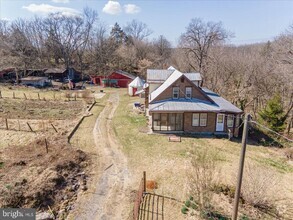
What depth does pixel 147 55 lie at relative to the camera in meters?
65.7

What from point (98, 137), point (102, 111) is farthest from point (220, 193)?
point (102, 111)

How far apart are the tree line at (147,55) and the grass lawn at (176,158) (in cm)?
1188

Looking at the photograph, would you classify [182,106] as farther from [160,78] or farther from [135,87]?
[135,87]

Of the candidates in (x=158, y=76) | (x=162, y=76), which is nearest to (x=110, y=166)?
(x=158, y=76)

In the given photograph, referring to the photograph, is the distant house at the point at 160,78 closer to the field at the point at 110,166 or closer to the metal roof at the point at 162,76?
the metal roof at the point at 162,76

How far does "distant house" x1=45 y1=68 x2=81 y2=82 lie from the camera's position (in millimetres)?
52684

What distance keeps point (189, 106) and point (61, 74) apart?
1661 inches

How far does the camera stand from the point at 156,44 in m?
74.9

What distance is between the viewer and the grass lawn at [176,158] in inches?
521

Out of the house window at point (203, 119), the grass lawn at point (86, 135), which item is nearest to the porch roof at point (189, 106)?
Result: the house window at point (203, 119)

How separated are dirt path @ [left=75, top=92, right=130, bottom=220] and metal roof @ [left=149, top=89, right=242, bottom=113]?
214 inches

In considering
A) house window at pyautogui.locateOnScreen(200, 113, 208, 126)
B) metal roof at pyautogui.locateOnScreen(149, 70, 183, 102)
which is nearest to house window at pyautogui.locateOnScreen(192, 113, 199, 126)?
house window at pyautogui.locateOnScreen(200, 113, 208, 126)

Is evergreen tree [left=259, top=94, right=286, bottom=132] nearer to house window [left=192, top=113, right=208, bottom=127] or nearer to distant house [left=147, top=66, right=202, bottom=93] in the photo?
house window [left=192, top=113, right=208, bottom=127]

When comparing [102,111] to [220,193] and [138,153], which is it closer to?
[138,153]
